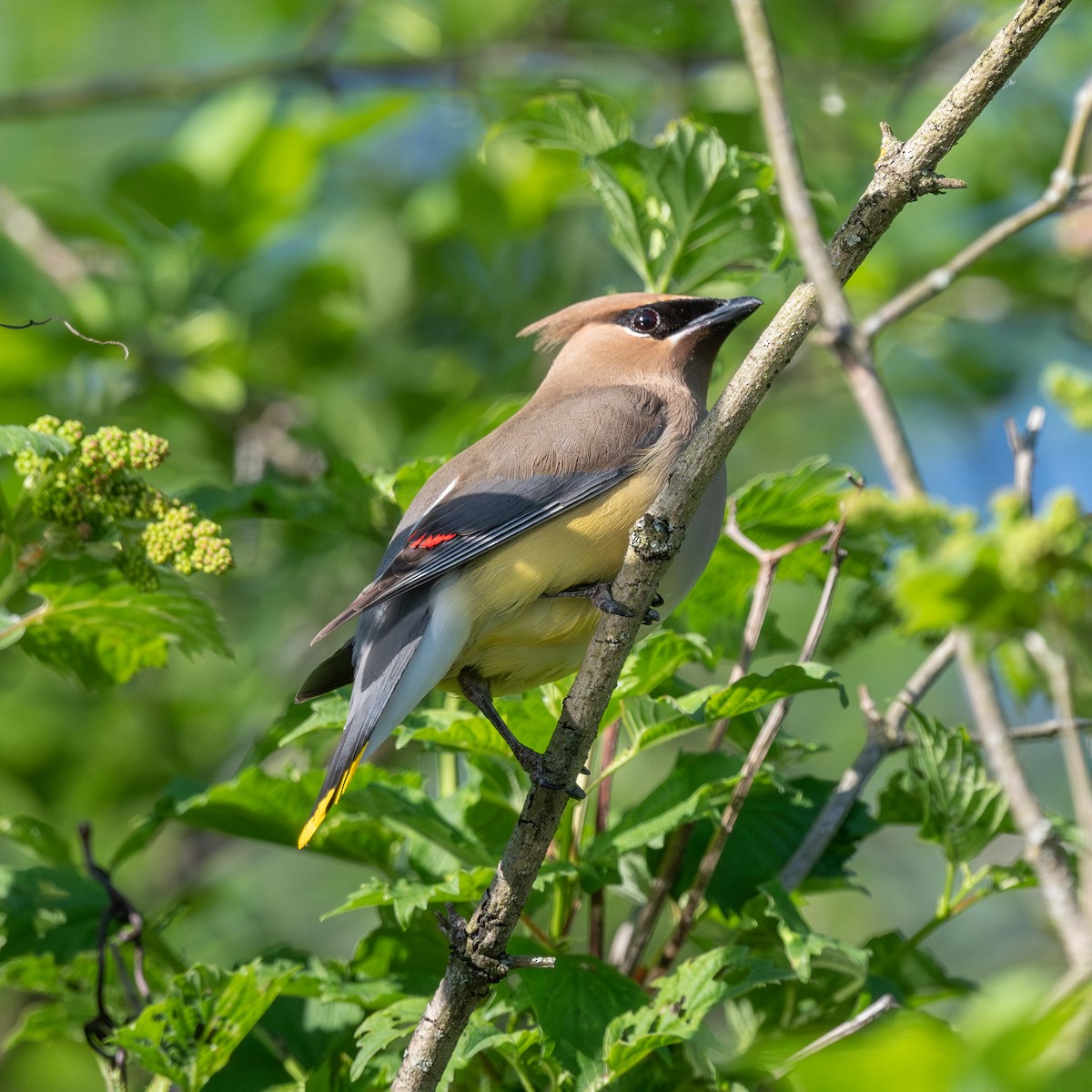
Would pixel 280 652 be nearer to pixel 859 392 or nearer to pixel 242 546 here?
pixel 242 546

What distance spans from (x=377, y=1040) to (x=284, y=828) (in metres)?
0.62

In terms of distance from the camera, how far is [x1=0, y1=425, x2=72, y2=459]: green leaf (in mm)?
2725

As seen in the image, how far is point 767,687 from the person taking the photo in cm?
277

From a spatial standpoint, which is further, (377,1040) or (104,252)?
(104,252)

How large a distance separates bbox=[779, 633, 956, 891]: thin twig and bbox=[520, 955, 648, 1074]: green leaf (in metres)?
0.44

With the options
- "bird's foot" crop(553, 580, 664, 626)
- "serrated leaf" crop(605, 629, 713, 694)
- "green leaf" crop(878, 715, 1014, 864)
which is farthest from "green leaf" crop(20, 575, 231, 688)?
"green leaf" crop(878, 715, 1014, 864)

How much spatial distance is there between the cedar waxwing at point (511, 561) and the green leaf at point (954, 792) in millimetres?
587

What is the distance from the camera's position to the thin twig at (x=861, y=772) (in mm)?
3064

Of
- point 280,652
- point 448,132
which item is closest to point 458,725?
point 280,652

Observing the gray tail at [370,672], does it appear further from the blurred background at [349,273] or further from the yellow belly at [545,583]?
the blurred background at [349,273]

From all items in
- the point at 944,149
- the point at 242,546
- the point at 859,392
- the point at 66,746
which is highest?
the point at 944,149

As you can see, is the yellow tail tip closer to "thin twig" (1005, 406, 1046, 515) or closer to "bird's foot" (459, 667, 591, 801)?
"bird's foot" (459, 667, 591, 801)

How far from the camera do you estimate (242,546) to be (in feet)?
16.6

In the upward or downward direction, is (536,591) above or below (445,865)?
above
